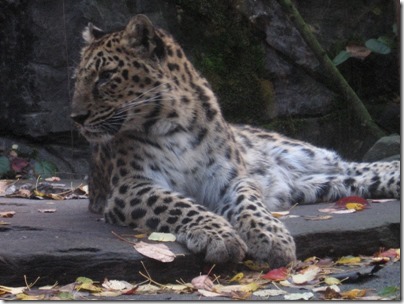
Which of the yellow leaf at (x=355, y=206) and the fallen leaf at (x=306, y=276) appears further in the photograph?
the yellow leaf at (x=355, y=206)

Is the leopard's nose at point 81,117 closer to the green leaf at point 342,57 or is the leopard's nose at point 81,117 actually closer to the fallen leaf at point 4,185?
the fallen leaf at point 4,185

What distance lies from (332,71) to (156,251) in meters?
4.66

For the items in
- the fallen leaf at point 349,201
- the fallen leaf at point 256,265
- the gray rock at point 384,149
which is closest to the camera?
the fallen leaf at point 256,265

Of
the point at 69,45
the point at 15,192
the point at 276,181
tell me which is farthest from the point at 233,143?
the point at 69,45

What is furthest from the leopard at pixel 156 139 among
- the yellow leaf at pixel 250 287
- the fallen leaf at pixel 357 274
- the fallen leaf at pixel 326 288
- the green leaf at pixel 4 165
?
the green leaf at pixel 4 165

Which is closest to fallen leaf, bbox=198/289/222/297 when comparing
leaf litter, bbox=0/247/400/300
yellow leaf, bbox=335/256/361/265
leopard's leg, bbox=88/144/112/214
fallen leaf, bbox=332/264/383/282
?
leaf litter, bbox=0/247/400/300

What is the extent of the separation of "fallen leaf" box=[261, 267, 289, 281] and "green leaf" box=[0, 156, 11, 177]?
5247mm

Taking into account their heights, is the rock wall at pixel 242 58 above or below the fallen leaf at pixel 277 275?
above

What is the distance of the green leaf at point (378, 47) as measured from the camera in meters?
9.02

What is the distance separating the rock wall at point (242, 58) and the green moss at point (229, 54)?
0.03 feet

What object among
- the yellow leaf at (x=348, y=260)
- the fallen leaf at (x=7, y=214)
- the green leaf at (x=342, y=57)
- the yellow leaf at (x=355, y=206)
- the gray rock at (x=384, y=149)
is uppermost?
the green leaf at (x=342, y=57)

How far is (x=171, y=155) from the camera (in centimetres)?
635

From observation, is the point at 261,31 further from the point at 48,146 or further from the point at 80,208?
the point at 80,208

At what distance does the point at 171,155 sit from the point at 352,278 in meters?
1.75
